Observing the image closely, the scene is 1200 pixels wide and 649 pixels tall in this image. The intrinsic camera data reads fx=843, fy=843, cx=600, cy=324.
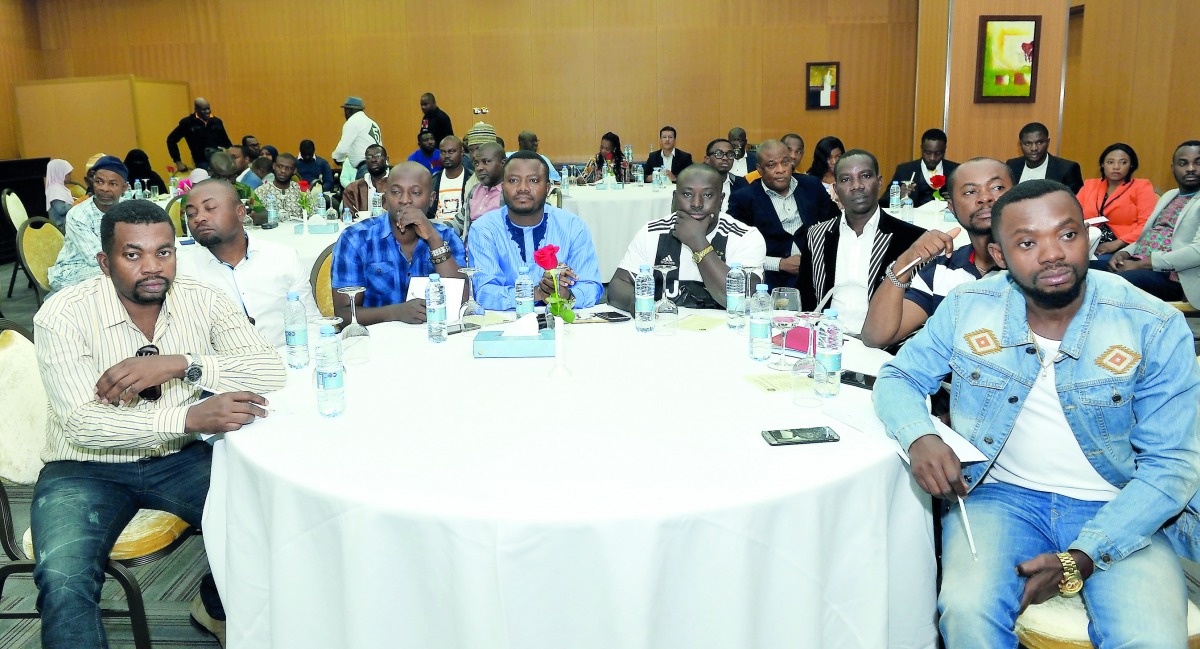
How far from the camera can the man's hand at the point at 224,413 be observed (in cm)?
201

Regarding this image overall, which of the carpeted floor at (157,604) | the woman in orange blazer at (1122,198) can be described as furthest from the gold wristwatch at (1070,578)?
the woman in orange blazer at (1122,198)

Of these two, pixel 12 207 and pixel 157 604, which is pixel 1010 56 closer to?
pixel 157 604

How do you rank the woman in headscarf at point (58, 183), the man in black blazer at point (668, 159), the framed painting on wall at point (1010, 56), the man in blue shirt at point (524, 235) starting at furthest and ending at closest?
the man in black blazer at point (668, 159), the woman in headscarf at point (58, 183), the framed painting on wall at point (1010, 56), the man in blue shirt at point (524, 235)

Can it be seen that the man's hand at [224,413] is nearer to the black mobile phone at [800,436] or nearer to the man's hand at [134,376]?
the man's hand at [134,376]

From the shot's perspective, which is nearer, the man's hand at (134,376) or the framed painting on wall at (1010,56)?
the man's hand at (134,376)

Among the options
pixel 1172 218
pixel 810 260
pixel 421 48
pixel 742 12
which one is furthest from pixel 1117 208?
pixel 421 48

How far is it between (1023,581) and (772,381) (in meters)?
0.77

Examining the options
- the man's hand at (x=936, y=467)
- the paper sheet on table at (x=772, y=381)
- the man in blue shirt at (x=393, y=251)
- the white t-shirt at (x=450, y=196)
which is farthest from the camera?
the white t-shirt at (x=450, y=196)

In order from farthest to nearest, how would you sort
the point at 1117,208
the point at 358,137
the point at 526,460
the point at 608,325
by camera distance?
1. the point at 358,137
2. the point at 1117,208
3. the point at 608,325
4. the point at 526,460

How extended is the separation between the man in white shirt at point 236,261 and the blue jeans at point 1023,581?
2.54 meters

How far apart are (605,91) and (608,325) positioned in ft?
35.3

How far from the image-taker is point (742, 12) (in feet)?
41.9

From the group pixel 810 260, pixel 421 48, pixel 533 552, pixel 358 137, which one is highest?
pixel 421 48

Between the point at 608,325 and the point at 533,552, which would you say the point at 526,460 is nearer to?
the point at 533,552
